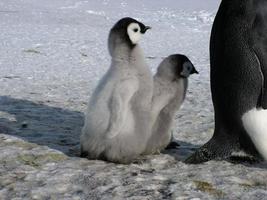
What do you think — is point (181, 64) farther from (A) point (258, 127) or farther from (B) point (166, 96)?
(A) point (258, 127)

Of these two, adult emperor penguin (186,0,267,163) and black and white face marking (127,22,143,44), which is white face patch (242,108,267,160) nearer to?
adult emperor penguin (186,0,267,163)

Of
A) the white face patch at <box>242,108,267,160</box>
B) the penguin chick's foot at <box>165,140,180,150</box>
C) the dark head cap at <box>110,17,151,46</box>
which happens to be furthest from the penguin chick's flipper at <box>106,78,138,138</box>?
the white face patch at <box>242,108,267,160</box>

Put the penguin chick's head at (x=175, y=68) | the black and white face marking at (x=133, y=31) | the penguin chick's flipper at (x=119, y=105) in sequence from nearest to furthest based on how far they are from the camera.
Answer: the penguin chick's flipper at (x=119, y=105), the black and white face marking at (x=133, y=31), the penguin chick's head at (x=175, y=68)

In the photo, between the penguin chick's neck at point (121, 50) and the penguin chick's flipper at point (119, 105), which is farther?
the penguin chick's neck at point (121, 50)

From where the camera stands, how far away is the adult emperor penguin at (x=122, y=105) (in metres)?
3.51

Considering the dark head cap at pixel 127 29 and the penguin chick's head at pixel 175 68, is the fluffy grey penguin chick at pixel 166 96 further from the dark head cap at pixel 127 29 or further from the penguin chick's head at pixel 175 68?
the dark head cap at pixel 127 29

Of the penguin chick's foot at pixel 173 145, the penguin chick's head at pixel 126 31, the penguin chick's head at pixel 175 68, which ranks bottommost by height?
the penguin chick's foot at pixel 173 145

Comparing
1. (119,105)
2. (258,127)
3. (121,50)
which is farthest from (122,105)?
(258,127)

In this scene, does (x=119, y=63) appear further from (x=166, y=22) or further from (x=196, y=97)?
(x=166, y=22)

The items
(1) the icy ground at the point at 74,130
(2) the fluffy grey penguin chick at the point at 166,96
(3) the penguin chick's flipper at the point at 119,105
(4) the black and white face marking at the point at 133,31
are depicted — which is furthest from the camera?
(2) the fluffy grey penguin chick at the point at 166,96

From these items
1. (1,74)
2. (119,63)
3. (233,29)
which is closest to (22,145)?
(119,63)

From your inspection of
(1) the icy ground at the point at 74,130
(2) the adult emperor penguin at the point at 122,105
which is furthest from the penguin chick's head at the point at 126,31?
(1) the icy ground at the point at 74,130

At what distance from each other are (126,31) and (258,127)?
3.21 feet

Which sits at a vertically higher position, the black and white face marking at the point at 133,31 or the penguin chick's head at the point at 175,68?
the black and white face marking at the point at 133,31
